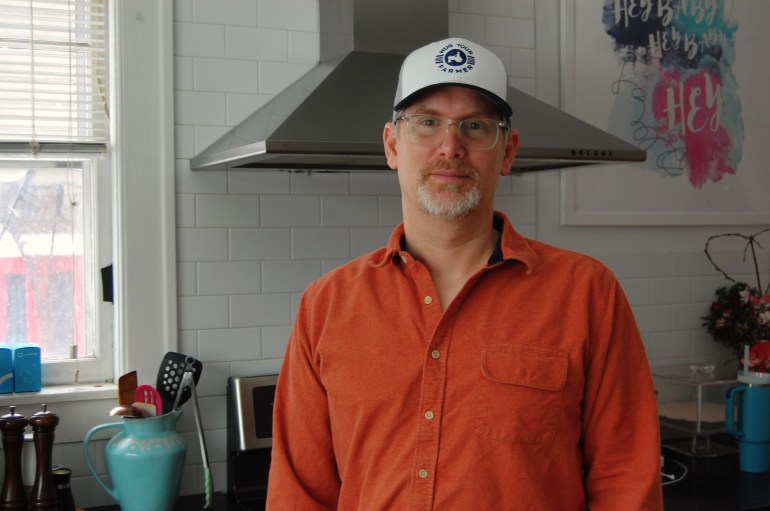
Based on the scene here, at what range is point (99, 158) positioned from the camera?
2.41 metres

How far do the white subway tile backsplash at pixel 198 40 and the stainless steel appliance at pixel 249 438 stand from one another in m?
0.88

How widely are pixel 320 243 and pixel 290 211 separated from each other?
13 centimetres

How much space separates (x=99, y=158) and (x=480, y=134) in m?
1.35

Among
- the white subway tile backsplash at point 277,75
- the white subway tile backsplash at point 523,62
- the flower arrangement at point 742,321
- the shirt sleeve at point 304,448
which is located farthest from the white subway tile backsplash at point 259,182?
the flower arrangement at point 742,321

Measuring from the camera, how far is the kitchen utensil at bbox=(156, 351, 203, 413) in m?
2.28

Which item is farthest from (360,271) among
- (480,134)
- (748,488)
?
(748,488)

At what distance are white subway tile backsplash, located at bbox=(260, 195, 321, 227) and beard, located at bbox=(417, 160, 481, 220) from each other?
1.14 meters

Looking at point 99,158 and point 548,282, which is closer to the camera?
point 548,282

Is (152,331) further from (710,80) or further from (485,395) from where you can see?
(710,80)

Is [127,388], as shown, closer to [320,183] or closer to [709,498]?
[320,183]

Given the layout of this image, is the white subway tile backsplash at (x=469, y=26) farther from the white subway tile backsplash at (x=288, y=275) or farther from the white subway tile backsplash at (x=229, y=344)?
the white subway tile backsplash at (x=229, y=344)

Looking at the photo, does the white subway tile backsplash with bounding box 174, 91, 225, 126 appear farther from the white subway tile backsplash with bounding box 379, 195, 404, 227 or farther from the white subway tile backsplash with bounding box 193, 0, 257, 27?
the white subway tile backsplash with bounding box 379, 195, 404, 227

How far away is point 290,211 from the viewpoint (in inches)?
98.6

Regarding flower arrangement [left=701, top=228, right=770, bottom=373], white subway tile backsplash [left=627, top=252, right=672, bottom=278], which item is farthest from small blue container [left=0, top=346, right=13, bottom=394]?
flower arrangement [left=701, top=228, right=770, bottom=373]
